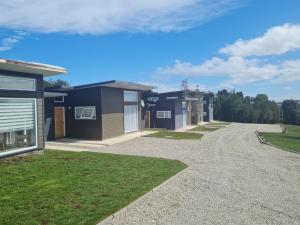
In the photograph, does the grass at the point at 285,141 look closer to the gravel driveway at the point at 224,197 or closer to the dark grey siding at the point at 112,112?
the gravel driveway at the point at 224,197

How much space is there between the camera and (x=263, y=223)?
5.54 m

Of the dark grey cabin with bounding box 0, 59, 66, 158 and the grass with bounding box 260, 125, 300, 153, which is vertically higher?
the dark grey cabin with bounding box 0, 59, 66, 158

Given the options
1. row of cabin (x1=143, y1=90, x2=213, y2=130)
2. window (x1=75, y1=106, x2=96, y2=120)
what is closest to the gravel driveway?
window (x1=75, y1=106, x2=96, y2=120)

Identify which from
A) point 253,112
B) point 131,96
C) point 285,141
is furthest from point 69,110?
point 253,112

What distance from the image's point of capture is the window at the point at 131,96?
73.7 ft

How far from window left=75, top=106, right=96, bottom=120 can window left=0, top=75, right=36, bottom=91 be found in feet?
25.2

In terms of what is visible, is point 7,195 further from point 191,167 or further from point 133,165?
point 191,167

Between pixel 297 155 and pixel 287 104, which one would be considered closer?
pixel 297 155

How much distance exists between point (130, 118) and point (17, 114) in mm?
12682

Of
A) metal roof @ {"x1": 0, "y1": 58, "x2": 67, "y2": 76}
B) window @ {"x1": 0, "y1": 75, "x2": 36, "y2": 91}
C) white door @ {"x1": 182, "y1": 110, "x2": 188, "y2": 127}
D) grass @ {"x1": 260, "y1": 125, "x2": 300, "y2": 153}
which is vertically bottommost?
grass @ {"x1": 260, "y1": 125, "x2": 300, "y2": 153}

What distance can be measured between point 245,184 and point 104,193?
Answer: 4.14 meters

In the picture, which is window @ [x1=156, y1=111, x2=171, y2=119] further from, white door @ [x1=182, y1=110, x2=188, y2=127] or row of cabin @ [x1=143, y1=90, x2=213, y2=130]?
white door @ [x1=182, y1=110, x2=188, y2=127]

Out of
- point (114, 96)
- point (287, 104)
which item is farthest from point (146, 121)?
point (287, 104)

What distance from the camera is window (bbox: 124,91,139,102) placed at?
2246cm
